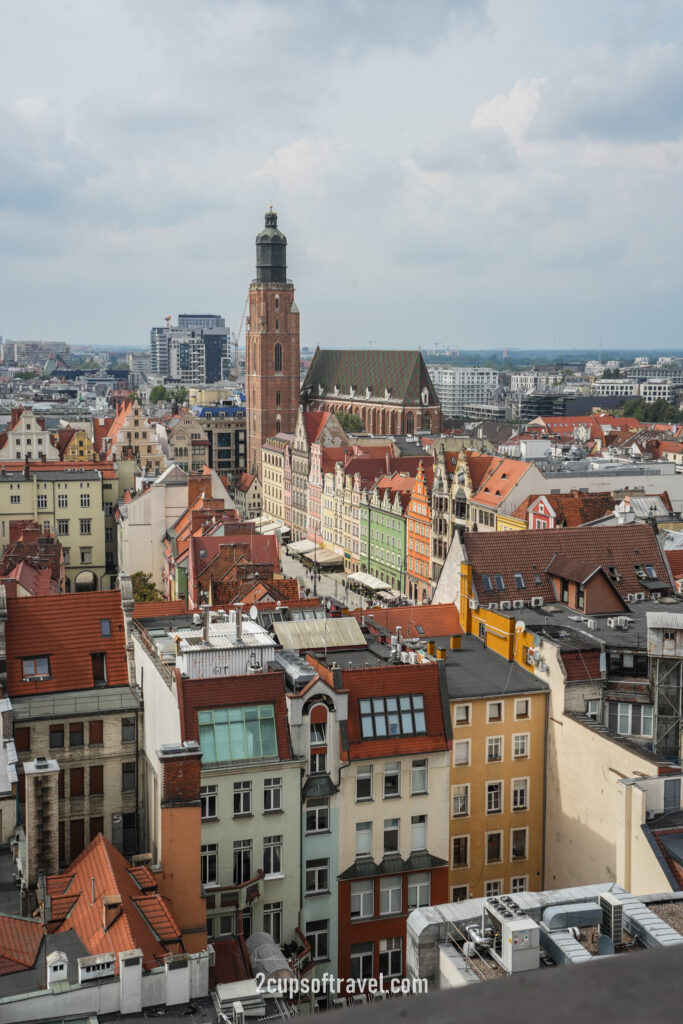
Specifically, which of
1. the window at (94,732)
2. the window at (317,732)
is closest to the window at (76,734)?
the window at (94,732)

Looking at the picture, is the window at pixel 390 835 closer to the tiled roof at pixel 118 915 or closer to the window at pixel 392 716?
the window at pixel 392 716

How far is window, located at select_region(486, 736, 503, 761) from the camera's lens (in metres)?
35.8

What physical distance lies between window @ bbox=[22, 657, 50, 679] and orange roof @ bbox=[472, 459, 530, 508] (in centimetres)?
4436

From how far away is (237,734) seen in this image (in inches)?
1240

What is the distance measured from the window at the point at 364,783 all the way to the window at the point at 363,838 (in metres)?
0.80

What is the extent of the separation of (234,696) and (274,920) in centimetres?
661

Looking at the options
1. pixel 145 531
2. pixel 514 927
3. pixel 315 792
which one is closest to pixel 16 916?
pixel 315 792

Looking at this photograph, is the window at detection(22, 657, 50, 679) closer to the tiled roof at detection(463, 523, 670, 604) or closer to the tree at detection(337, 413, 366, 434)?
the tiled roof at detection(463, 523, 670, 604)

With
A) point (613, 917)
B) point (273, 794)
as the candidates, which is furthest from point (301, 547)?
point (613, 917)

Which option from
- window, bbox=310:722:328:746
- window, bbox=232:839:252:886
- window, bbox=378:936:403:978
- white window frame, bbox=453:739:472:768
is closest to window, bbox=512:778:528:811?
white window frame, bbox=453:739:472:768

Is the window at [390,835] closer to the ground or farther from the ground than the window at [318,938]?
farther from the ground

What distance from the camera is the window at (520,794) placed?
36281 mm

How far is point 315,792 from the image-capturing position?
31812 millimetres

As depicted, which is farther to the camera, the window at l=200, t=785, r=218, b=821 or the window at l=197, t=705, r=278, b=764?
the window at l=197, t=705, r=278, b=764
